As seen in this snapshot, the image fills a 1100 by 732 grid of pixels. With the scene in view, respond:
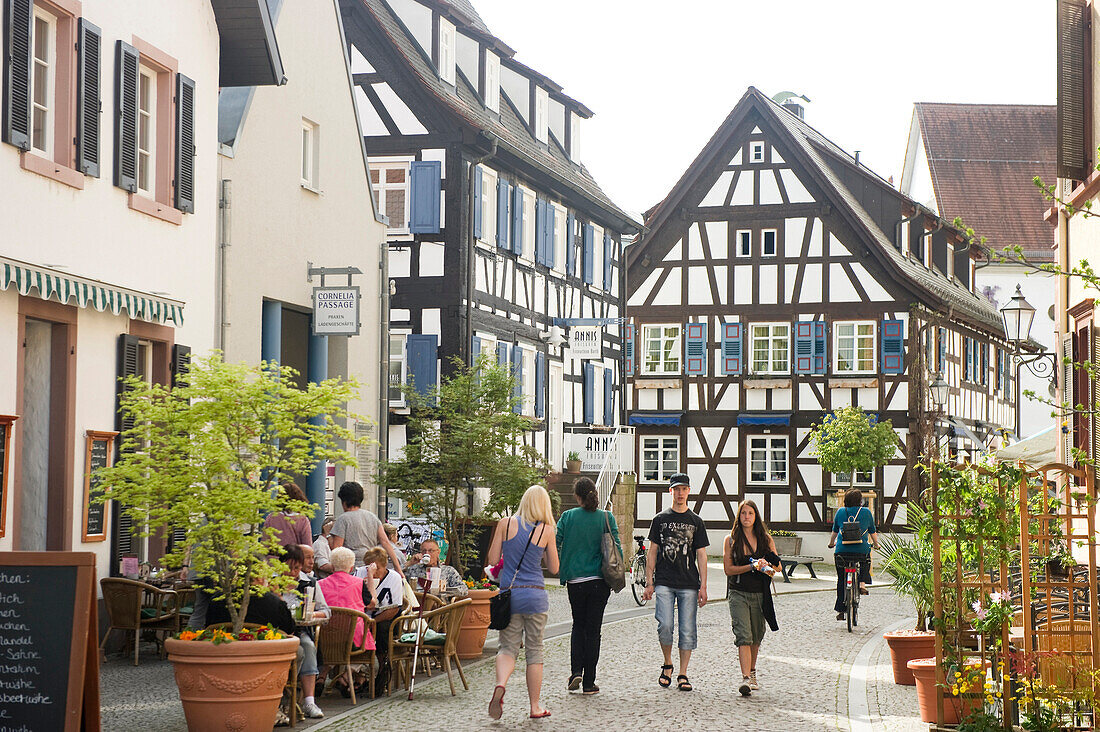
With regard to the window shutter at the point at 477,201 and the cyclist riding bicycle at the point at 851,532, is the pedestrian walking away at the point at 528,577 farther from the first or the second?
the window shutter at the point at 477,201

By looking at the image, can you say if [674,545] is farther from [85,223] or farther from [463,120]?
[463,120]

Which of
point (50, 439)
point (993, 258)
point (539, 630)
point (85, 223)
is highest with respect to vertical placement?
point (85, 223)

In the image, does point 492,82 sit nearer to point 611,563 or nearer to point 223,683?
point 611,563

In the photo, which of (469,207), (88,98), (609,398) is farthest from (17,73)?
(609,398)

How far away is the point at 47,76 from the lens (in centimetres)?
1336

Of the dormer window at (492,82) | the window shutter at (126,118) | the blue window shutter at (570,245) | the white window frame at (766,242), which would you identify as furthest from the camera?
the white window frame at (766,242)

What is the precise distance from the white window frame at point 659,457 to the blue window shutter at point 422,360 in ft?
48.6

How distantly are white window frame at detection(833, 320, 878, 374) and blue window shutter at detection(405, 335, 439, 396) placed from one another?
50.9 ft

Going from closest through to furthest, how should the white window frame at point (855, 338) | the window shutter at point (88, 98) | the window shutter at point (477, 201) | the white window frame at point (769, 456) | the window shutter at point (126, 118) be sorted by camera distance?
the window shutter at point (88, 98)
the window shutter at point (126, 118)
the window shutter at point (477, 201)
the white window frame at point (855, 338)
the white window frame at point (769, 456)

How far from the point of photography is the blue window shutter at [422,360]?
2520 centimetres

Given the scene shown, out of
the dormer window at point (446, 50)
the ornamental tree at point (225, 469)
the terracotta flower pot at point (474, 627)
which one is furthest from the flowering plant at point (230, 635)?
the dormer window at point (446, 50)

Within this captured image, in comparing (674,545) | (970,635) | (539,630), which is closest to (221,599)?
(539,630)

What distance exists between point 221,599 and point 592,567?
3.01 m

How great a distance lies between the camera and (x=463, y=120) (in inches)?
989
